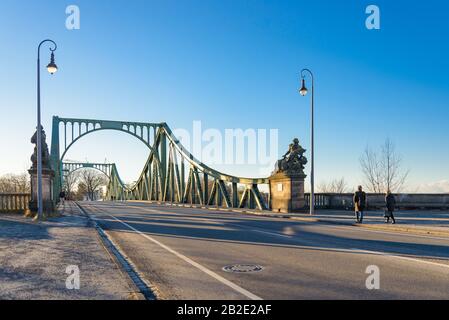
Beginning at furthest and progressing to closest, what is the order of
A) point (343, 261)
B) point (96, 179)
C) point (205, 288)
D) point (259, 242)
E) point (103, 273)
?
point (96, 179) < point (259, 242) < point (343, 261) < point (103, 273) < point (205, 288)

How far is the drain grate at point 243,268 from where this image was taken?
735cm

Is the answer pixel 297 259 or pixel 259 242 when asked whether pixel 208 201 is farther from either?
pixel 297 259

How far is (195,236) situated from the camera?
42.9 feet

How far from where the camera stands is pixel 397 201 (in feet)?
96.2

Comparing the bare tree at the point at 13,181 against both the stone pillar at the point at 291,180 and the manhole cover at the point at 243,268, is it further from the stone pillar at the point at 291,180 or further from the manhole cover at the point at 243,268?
the manhole cover at the point at 243,268

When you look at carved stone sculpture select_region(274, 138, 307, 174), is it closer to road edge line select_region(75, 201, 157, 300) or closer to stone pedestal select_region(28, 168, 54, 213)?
stone pedestal select_region(28, 168, 54, 213)

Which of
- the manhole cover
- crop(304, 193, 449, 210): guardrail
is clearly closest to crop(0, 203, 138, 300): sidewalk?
the manhole cover

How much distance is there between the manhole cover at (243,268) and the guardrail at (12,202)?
69.5ft

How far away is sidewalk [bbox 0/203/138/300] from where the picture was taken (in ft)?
18.6

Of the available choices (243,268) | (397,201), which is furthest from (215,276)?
(397,201)

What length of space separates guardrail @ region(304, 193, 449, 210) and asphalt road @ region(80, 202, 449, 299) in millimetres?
16748

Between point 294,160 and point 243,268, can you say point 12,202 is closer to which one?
point 294,160
